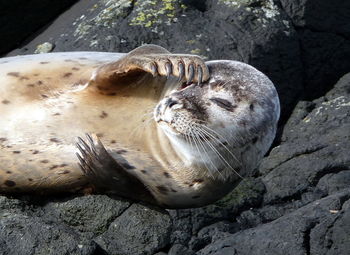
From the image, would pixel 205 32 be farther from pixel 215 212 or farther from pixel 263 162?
pixel 215 212

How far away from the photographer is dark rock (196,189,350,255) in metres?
4.77

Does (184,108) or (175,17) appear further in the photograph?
(175,17)

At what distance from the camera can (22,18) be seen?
8.70 m

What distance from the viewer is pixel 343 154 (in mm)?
6492

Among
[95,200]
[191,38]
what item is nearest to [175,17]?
[191,38]

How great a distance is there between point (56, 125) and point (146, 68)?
687mm

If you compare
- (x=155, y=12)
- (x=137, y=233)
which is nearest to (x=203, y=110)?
(x=137, y=233)

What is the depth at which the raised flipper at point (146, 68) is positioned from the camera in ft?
17.9

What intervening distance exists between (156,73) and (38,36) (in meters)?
3.20

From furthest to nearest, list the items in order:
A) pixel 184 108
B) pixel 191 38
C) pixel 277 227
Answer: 1. pixel 191 38
2. pixel 184 108
3. pixel 277 227

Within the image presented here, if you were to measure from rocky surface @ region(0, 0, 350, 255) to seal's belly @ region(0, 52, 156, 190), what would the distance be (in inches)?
7.5

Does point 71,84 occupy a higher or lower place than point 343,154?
higher

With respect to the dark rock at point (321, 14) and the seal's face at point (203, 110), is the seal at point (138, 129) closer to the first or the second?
the seal's face at point (203, 110)

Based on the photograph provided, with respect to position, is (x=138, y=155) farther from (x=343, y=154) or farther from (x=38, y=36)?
(x=38, y=36)
